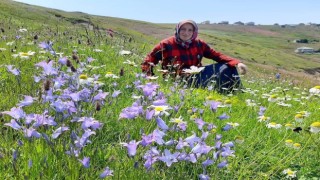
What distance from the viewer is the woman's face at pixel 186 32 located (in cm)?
830

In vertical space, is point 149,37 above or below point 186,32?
below

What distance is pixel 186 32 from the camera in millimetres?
8305

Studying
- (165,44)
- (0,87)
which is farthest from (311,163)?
(165,44)

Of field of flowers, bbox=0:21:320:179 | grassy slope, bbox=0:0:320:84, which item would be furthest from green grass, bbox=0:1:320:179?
grassy slope, bbox=0:0:320:84

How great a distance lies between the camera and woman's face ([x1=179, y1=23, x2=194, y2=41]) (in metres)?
8.30

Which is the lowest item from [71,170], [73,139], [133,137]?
[133,137]

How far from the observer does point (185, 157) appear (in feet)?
8.71

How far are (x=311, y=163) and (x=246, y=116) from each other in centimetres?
149

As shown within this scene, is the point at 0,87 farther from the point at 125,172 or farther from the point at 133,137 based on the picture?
the point at 125,172

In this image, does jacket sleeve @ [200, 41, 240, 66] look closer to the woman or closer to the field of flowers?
the woman

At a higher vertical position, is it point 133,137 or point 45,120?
point 45,120

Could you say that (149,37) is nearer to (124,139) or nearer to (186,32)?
(186,32)

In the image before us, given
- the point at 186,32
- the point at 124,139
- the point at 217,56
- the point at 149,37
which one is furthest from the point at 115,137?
the point at 149,37

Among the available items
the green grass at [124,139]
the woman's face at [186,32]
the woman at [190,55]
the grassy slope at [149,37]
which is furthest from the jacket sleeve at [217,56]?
the grassy slope at [149,37]
